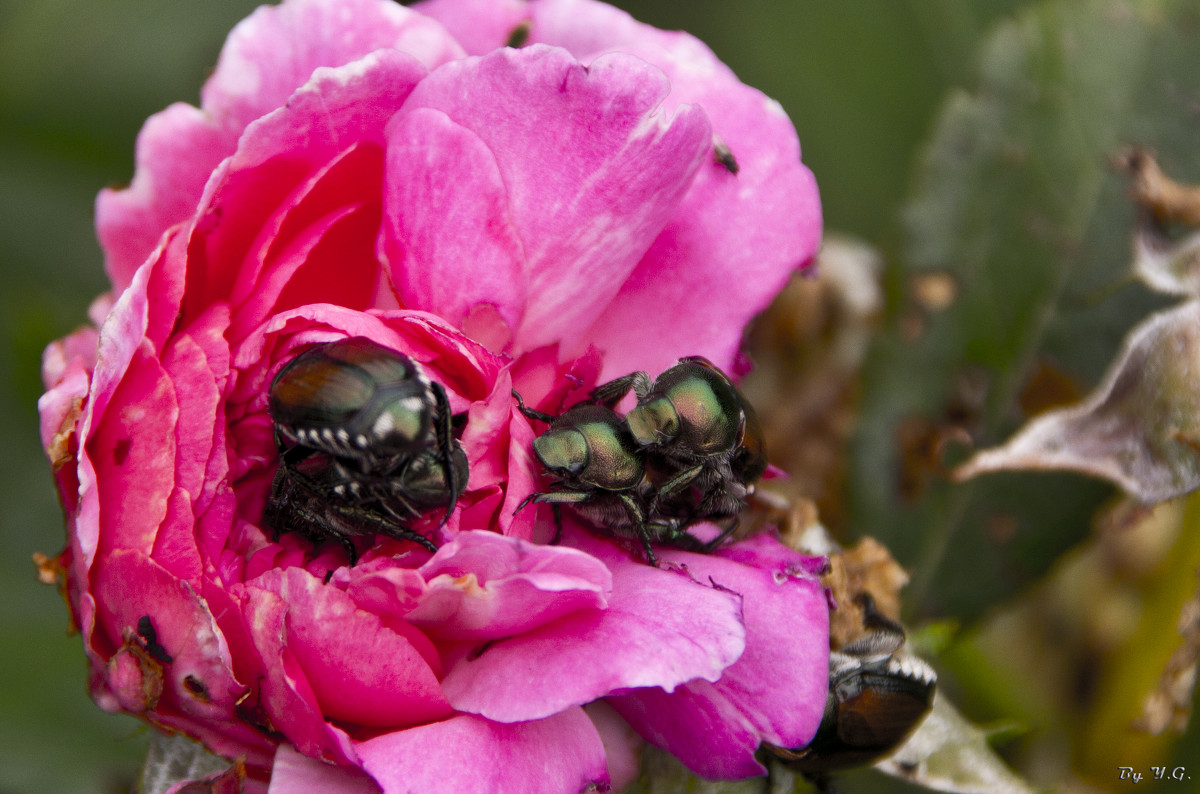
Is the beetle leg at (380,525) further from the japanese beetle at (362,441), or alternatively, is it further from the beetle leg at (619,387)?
the beetle leg at (619,387)

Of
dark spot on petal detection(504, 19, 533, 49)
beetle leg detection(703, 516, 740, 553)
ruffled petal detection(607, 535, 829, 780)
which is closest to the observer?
ruffled petal detection(607, 535, 829, 780)

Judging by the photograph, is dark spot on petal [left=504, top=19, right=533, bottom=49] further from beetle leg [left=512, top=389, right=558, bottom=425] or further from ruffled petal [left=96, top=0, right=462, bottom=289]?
beetle leg [left=512, top=389, right=558, bottom=425]

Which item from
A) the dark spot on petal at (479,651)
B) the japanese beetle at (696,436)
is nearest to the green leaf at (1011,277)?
the japanese beetle at (696,436)

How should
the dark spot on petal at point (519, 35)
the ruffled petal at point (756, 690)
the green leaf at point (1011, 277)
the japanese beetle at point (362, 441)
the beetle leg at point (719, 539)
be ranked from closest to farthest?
1. the japanese beetle at point (362, 441)
2. the ruffled petal at point (756, 690)
3. the beetle leg at point (719, 539)
4. the dark spot on petal at point (519, 35)
5. the green leaf at point (1011, 277)

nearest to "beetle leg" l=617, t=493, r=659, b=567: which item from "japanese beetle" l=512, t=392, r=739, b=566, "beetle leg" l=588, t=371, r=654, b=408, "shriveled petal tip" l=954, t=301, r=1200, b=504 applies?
"japanese beetle" l=512, t=392, r=739, b=566

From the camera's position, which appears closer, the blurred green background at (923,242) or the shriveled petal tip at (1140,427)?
the shriveled petal tip at (1140,427)

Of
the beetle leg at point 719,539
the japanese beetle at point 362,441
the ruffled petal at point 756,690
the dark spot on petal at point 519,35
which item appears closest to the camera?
the japanese beetle at point 362,441

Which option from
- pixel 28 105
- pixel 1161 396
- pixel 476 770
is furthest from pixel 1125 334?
pixel 28 105
